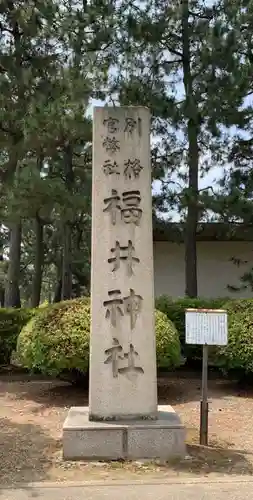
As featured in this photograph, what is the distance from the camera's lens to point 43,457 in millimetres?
5059

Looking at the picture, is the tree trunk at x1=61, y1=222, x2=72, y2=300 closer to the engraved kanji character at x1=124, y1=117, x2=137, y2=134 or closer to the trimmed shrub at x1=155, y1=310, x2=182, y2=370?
the trimmed shrub at x1=155, y1=310, x2=182, y2=370

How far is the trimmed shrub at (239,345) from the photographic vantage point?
7.92 metres

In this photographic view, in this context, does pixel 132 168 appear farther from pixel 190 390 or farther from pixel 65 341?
pixel 190 390

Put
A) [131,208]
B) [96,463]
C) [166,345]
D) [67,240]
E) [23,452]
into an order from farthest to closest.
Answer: [67,240]
[166,345]
[131,208]
[23,452]
[96,463]

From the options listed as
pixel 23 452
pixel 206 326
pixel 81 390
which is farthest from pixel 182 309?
pixel 23 452

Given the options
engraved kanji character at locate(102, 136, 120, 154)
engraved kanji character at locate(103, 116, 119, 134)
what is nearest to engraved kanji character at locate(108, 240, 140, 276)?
engraved kanji character at locate(102, 136, 120, 154)

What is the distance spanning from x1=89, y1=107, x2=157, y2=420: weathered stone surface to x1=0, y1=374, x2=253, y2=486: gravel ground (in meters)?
0.62

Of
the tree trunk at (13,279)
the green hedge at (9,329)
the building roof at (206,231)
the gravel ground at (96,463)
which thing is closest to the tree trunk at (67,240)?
the tree trunk at (13,279)

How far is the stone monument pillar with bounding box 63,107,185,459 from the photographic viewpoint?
4.96 meters

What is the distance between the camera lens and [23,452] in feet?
17.1

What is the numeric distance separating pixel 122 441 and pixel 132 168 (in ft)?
8.87

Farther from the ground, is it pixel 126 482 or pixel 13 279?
pixel 13 279

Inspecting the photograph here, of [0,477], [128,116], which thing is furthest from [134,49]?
[0,477]

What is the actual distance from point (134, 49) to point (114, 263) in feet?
25.1
